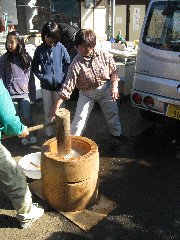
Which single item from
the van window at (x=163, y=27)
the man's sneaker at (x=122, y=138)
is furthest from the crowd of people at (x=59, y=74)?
the van window at (x=163, y=27)

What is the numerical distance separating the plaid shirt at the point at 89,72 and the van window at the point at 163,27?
91cm

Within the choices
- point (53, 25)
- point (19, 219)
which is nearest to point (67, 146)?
point (19, 219)

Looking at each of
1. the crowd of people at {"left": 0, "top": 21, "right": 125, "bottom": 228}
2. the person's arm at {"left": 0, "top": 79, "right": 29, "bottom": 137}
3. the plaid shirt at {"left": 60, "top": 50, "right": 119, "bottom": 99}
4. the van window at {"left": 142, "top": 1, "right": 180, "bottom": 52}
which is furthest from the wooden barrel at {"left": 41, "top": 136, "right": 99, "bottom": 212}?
the van window at {"left": 142, "top": 1, "right": 180, "bottom": 52}

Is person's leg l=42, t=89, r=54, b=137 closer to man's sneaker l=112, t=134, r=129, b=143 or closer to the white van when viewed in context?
man's sneaker l=112, t=134, r=129, b=143

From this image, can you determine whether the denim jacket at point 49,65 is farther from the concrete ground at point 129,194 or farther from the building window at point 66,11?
the building window at point 66,11

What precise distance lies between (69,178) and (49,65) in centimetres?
211

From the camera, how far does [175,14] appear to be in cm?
479

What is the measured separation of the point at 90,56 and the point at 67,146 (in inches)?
63.3

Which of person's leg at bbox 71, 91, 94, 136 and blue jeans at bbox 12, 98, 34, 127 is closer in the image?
person's leg at bbox 71, 91, 94, 136

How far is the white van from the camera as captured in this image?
15.3ft

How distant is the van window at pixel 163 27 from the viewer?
4730 mm

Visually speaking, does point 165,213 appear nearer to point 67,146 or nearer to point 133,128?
point 67,146

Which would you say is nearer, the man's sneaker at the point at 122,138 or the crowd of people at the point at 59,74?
the crowd of people at the point at 59,74

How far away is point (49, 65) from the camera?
4.75 metres
